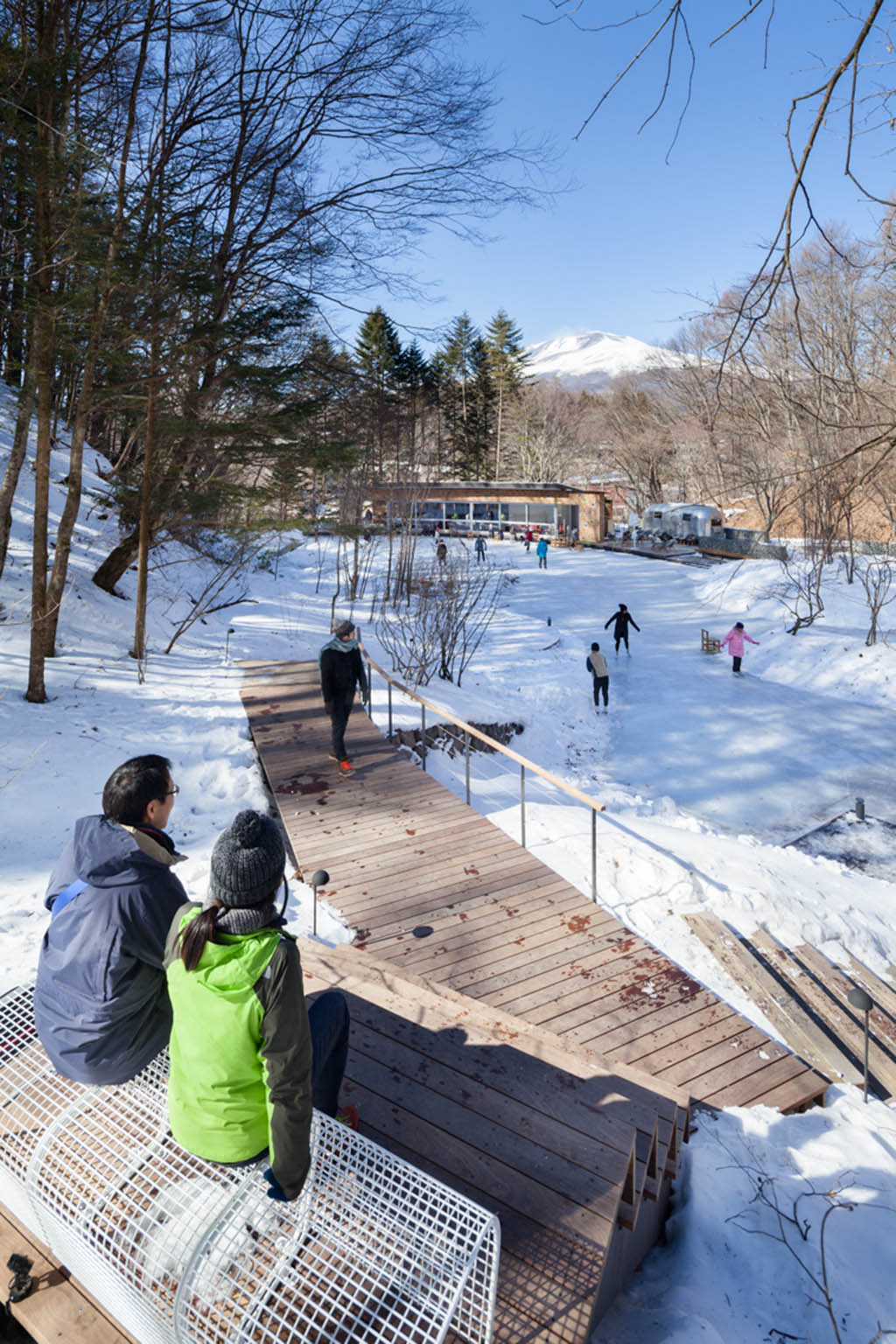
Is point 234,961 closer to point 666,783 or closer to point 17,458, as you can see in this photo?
point 17,458

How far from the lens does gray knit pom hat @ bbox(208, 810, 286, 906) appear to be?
2.02 meters

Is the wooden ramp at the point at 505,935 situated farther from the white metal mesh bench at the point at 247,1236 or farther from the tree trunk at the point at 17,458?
the tree trunk at the point at 17,458

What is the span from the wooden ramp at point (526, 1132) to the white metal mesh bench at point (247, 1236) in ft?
1.63

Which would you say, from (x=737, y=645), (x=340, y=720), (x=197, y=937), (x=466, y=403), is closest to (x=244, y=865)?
(x=197, y=937)

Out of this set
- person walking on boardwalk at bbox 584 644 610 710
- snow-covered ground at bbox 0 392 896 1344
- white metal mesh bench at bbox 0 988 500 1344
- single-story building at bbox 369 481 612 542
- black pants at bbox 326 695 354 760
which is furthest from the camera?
single-story building at bbox 369 481 612 542

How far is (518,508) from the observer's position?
4191 centimetres

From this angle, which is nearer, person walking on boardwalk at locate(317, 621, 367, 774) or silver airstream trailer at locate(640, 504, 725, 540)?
person walking on boardwalk at locate(317, 621, 367, 774)

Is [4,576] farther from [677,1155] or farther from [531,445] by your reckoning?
[531,445]

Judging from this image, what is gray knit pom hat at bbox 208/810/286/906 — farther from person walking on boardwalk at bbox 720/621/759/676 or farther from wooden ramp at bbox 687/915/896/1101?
person walking on boardwalk at bbox 720/621/759/676

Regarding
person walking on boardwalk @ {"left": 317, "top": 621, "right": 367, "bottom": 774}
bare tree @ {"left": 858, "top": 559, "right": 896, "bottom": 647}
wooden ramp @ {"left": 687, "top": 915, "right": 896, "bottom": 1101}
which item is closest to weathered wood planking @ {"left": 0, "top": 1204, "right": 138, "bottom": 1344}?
wooden ramp @ {"left": 687, "top": 915, "right": 896, "bottom": 1101}

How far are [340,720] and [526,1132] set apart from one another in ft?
17.2

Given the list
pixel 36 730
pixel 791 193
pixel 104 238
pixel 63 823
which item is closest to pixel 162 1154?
pixel 791 193

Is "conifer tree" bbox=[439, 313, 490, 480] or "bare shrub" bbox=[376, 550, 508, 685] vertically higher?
"conifer tree" bbox=[439, 313, 490, 480]

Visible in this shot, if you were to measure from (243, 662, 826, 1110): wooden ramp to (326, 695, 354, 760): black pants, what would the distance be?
0.86 ft
